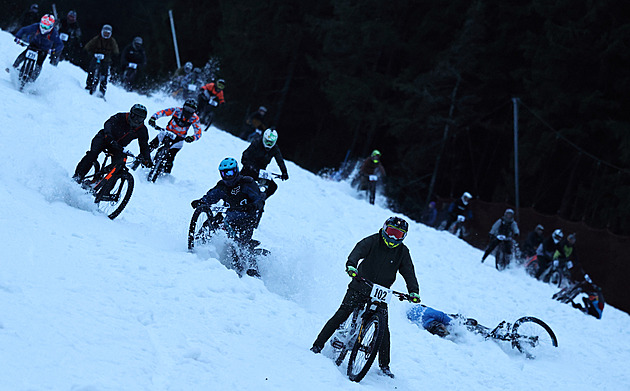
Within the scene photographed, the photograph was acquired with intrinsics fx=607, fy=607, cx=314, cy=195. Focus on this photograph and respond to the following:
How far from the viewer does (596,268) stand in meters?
19.9

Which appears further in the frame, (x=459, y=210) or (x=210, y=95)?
(x=459, y=210)

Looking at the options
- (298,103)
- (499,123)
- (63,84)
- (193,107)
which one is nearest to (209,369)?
(193,107)

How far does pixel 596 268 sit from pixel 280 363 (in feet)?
54.0

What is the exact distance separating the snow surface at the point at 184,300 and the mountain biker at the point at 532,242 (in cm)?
319

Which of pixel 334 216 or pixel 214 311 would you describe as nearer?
pixel 214 311

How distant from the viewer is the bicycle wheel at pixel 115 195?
31.1 feet

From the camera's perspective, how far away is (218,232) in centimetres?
898

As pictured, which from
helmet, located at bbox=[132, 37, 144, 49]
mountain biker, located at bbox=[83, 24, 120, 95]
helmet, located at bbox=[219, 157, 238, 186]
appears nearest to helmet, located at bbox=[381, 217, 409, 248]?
helmet, located at bbox=[219, 157, 238, 186]

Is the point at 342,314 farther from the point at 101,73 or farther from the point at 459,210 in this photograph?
the point at 459,210

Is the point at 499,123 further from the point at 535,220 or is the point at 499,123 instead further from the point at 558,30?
the point at 535,220

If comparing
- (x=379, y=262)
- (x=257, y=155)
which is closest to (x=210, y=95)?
(x=257, y=155)

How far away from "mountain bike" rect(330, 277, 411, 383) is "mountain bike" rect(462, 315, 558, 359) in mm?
4460

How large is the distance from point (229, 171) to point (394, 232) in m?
2.99

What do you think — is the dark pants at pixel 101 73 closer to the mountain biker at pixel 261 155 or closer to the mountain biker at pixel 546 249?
the mountain biker at pixel 261 155
